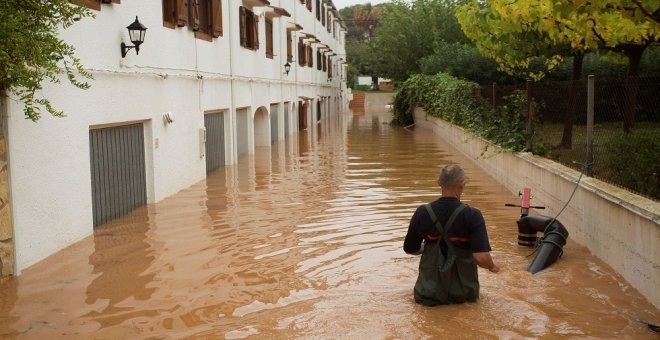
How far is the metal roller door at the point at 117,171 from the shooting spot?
11.0 meters

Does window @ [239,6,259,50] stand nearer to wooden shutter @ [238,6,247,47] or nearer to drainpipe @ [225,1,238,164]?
wooden shutter @ [238,6,247,47]

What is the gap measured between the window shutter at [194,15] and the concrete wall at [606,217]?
24.2 ft

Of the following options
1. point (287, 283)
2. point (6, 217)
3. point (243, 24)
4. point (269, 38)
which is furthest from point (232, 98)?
point (287, 283)

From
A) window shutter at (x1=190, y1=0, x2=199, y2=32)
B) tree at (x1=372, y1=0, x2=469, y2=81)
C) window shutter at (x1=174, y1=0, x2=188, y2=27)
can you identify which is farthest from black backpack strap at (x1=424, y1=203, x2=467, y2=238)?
tree at (x1=372, y1=0, x2=469, y2=81)

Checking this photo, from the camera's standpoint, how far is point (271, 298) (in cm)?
724

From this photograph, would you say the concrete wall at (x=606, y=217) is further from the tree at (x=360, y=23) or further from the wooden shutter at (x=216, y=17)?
the tree at (x=360, y=23)

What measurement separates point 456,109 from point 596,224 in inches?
642

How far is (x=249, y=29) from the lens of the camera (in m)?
21.7

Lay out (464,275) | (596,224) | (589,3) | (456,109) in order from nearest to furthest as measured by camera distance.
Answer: (464,275), (589,3), (596,224), (456,109)

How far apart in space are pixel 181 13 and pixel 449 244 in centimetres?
1010

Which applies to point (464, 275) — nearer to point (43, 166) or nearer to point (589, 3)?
point (589, 3)

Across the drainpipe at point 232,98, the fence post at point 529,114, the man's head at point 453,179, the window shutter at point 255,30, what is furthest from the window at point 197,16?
the man's head at point 453,179

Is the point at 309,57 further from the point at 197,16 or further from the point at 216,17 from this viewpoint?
the point at 197,16

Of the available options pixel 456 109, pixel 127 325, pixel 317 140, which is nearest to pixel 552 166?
pixel 127 325
